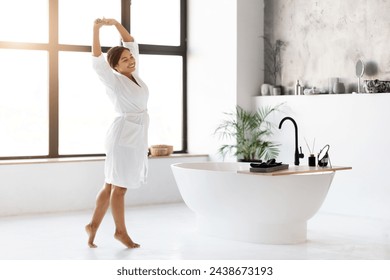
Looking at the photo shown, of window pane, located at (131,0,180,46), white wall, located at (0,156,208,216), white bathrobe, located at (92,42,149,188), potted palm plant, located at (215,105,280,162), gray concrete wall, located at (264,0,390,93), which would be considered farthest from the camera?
window pane, located at (131,0,180,46)

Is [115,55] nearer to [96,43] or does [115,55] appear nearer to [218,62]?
[96,43]

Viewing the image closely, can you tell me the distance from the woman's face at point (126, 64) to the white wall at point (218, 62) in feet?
8.37

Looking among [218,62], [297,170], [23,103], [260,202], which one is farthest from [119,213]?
[218,62]

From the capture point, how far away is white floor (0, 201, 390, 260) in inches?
183

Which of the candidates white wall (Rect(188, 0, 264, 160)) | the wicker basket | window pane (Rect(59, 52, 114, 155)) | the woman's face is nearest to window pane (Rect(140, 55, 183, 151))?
white wall (Rect(188, 0, 264, 160))

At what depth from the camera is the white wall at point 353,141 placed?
609cm

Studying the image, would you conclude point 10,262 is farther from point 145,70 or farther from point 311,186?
point 145,70

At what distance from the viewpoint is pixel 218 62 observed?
753 centimetres

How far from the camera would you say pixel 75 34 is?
7293mm

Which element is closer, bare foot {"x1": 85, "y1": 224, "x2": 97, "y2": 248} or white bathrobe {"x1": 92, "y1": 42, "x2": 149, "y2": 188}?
white bathrobe {"x1": 92, "y1": 42, "x2": 149, "y2": 188}

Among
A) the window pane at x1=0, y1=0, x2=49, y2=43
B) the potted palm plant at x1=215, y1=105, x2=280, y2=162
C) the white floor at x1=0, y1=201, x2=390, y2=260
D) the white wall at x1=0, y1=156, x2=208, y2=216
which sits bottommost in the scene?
the white floor at x1=0, y1=201, x2=390, y2=260

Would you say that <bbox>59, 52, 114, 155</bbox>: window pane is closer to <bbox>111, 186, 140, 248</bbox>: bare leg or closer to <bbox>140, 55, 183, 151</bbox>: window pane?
<bbox>140, 55, 183, 151</bbox>: window pane

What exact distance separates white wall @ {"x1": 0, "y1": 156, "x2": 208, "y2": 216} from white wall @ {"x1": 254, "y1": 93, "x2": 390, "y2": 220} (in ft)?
5.51

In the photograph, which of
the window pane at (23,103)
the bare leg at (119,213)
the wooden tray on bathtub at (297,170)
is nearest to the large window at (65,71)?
the window pane at (23,103)
